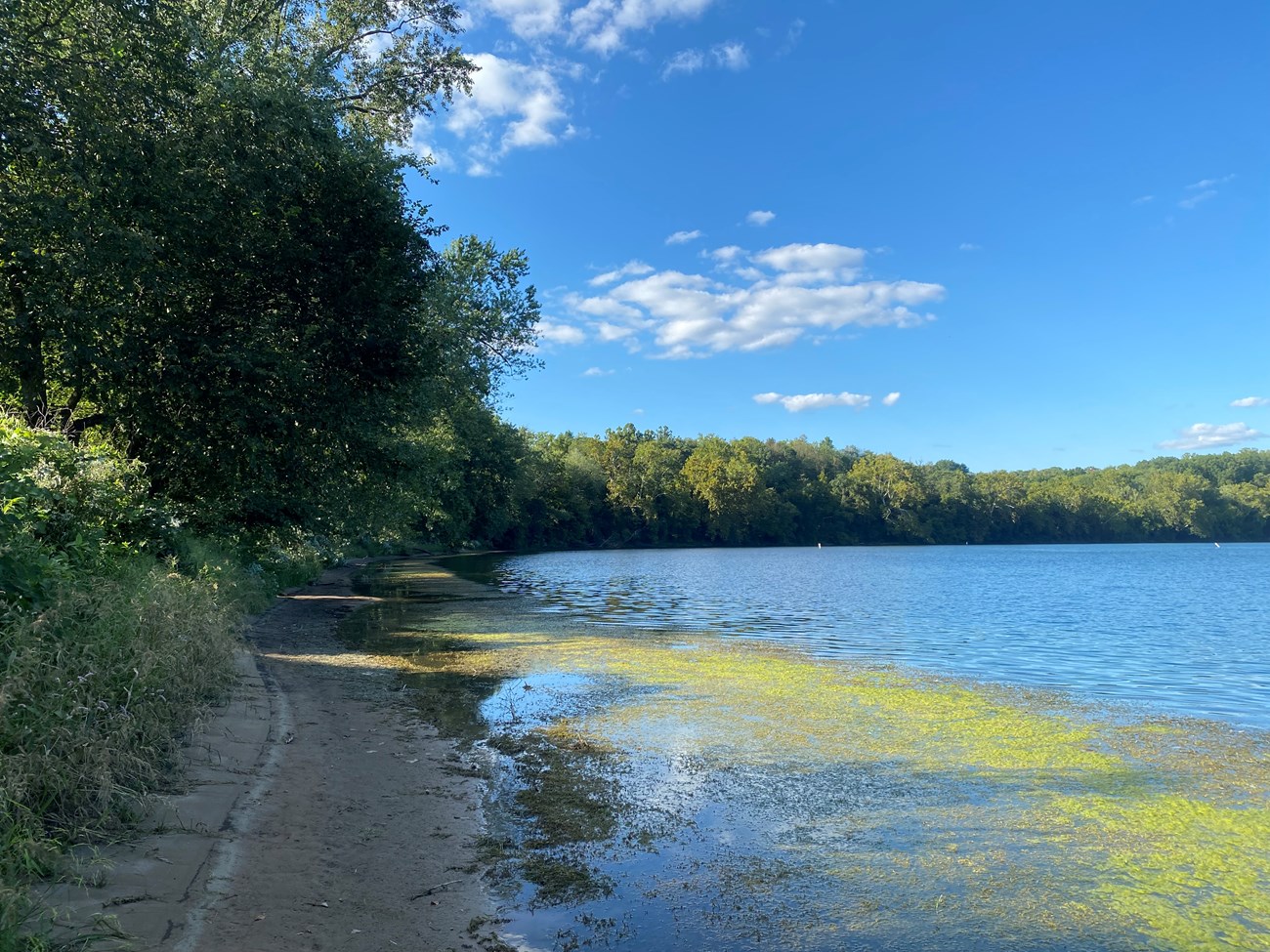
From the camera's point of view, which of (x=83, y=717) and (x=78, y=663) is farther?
(x=78, y=663)

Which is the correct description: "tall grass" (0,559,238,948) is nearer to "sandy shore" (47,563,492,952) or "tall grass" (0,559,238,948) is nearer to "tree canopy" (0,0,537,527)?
"sandy shore" (47,563,492,952)

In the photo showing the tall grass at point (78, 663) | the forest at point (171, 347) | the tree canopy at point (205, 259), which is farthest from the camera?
the tree canopy at point (205, 259)

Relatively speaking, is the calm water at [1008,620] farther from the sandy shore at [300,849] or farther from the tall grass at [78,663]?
the tall grass at [78,663]

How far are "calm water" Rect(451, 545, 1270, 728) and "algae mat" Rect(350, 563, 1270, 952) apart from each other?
2.87 m

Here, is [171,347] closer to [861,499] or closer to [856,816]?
[856,816]

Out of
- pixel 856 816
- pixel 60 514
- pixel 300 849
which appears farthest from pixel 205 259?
pixel 856 816

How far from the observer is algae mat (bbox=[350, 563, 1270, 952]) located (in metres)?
5.05

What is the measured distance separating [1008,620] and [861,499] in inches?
4155

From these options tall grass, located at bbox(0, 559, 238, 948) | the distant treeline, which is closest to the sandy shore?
tall grass, located at bbox(0, 559, 238, 948)

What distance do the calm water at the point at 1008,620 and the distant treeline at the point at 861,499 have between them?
63156 mm

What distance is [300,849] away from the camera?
18.6ft

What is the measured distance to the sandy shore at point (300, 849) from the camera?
175 inches

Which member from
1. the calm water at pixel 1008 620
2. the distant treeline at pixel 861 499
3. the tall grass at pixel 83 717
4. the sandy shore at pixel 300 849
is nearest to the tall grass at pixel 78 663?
the tall grass at pixel 83 717

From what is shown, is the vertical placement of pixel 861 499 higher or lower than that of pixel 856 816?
higher
